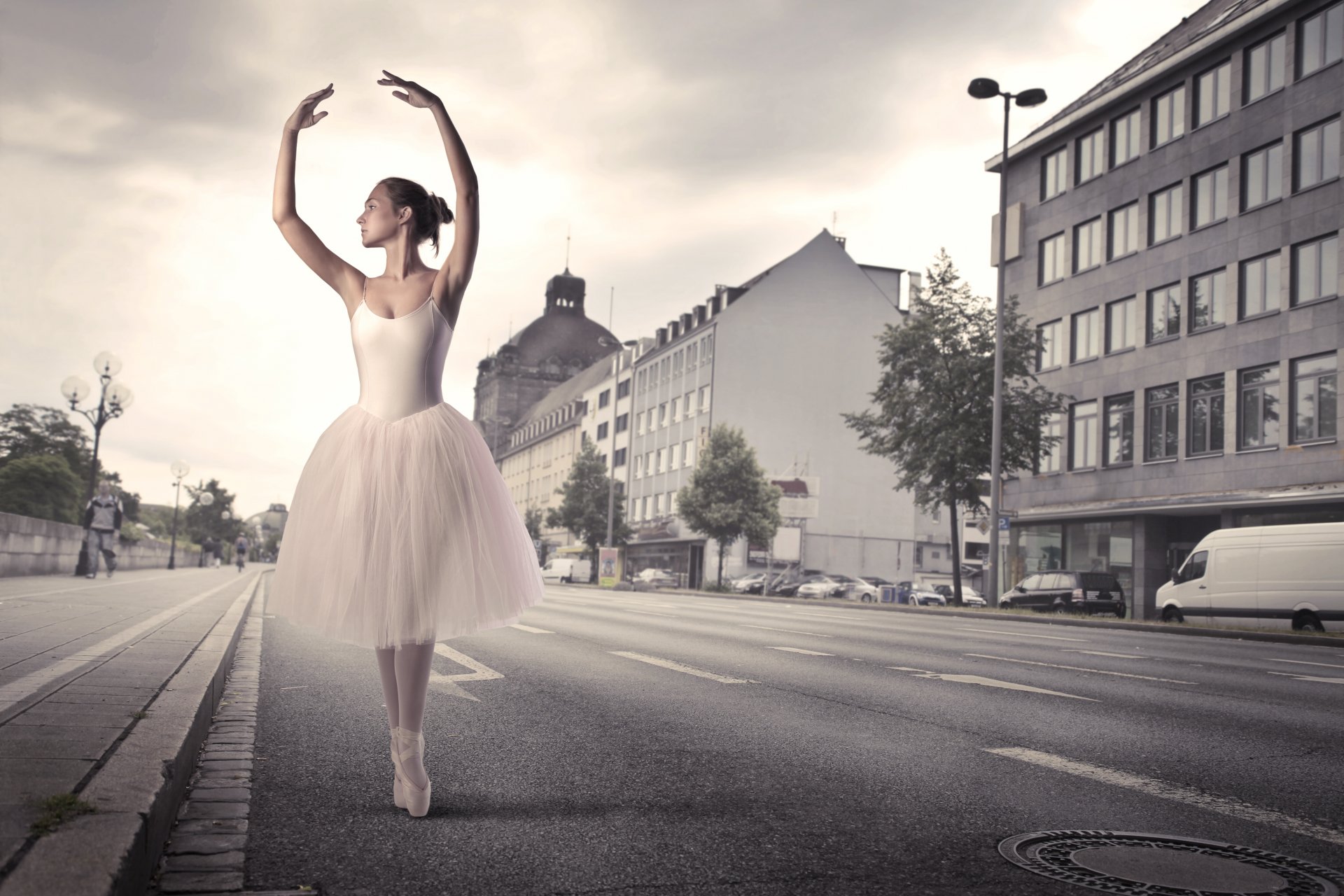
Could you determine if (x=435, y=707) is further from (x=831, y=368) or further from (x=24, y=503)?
(x=831, y=368)

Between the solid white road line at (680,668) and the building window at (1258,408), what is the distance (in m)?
26.9

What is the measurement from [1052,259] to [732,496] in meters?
19.2

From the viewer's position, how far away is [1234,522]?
34.3m

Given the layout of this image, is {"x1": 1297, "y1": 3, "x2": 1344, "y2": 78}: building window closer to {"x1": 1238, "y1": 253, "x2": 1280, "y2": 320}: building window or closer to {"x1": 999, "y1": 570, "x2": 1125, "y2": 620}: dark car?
{"x1": 1238, "y1": 253, "x2": 1280, "y2": 320}: building window

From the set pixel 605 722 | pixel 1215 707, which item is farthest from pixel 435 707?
pixel 1215 707

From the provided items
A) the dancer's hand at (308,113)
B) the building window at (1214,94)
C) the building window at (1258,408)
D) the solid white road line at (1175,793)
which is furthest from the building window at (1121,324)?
the dancer's hand at (308,113)

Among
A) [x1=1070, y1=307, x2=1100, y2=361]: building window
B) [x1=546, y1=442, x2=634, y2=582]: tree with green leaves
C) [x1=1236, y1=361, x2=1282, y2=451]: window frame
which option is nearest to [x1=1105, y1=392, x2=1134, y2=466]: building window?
[x1=1070, y1=307, x2=1100, y2=361]: building window

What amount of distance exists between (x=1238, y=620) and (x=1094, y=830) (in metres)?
22.1

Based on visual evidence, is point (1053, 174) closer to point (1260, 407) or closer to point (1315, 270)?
point (1315, 270)

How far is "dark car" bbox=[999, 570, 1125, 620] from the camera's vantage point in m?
32.0

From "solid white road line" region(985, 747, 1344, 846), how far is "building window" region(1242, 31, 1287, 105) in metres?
33.6

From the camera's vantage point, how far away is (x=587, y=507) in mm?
76250

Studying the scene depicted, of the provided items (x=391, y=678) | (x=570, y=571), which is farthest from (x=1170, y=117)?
(x=570, y=571)

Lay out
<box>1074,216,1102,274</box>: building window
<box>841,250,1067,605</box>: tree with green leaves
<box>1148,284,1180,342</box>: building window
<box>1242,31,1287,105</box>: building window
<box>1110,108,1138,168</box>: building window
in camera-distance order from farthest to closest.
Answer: <box>1074,216,1102,274</box>: building window < <box>1110,108,1138,168</box>: building window < <box>1148,284,1180,342</box>: building window < <box>841,250,1067,605</box>: tree with green leaves < <box>1242,31,1287,105</box>: building window
